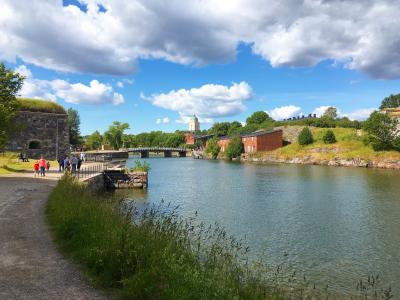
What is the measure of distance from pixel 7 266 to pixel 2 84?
26.7 metres

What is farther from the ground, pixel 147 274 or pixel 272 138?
pixel 272 138

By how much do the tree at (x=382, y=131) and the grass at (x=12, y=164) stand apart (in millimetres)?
60646

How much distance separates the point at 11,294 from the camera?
711cm

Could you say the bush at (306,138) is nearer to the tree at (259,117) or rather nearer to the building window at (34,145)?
the tree at (259,117)

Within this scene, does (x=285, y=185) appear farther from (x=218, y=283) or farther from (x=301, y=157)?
(x=301, y=157)

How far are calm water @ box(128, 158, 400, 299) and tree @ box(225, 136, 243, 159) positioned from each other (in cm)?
6360

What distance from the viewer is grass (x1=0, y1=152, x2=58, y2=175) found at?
32.7m

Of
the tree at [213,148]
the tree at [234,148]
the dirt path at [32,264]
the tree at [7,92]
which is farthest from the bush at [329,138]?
the dirt path at [32,264]

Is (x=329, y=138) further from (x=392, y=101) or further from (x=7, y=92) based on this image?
(x=392, y=101)

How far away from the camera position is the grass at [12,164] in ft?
107

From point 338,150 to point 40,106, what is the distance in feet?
205

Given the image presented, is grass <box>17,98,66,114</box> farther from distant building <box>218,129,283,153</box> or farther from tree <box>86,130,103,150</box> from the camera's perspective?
tree <box>86,130,103,150</box>

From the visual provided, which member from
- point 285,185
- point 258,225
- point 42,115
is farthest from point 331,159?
point 258,225

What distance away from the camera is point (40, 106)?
→ 146ft
